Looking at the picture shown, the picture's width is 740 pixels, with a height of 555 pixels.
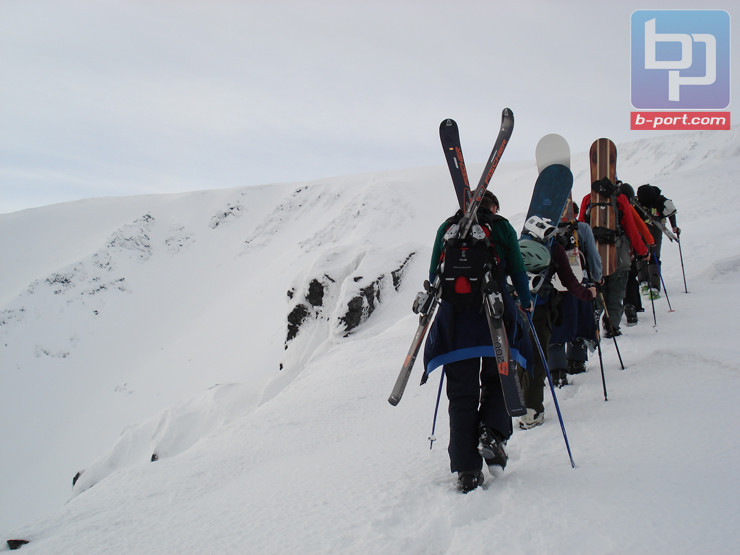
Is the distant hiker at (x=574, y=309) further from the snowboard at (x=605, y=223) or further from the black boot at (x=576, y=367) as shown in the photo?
the snowboard at (x=605, y=223)

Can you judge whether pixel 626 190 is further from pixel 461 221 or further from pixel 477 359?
pixel 477 359

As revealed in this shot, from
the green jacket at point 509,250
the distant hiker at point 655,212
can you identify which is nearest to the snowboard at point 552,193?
the green jacket at point 509,250

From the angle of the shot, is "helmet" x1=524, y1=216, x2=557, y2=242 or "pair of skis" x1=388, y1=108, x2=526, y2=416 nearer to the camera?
"pair of skis" x1=388, y1=108, x2=526, y2=416

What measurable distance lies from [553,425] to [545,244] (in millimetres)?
1486

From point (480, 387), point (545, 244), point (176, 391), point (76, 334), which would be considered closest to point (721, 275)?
point (545, 244)

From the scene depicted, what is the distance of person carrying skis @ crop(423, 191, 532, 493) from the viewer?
2.65 meters

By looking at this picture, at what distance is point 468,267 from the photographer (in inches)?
109

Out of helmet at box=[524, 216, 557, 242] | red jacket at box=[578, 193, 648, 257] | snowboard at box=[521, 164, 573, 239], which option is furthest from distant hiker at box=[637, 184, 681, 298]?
helmet at box=[524, 216, 557, 242]

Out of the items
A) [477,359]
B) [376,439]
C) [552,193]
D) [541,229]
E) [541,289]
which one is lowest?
[376,439]

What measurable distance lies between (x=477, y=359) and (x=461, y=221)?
2.94 ft

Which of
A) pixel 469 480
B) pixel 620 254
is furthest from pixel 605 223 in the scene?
pixel 469 480

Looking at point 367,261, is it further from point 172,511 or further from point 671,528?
point 671,528

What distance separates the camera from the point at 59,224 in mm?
52969

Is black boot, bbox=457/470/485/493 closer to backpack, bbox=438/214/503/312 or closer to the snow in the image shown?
the snow
